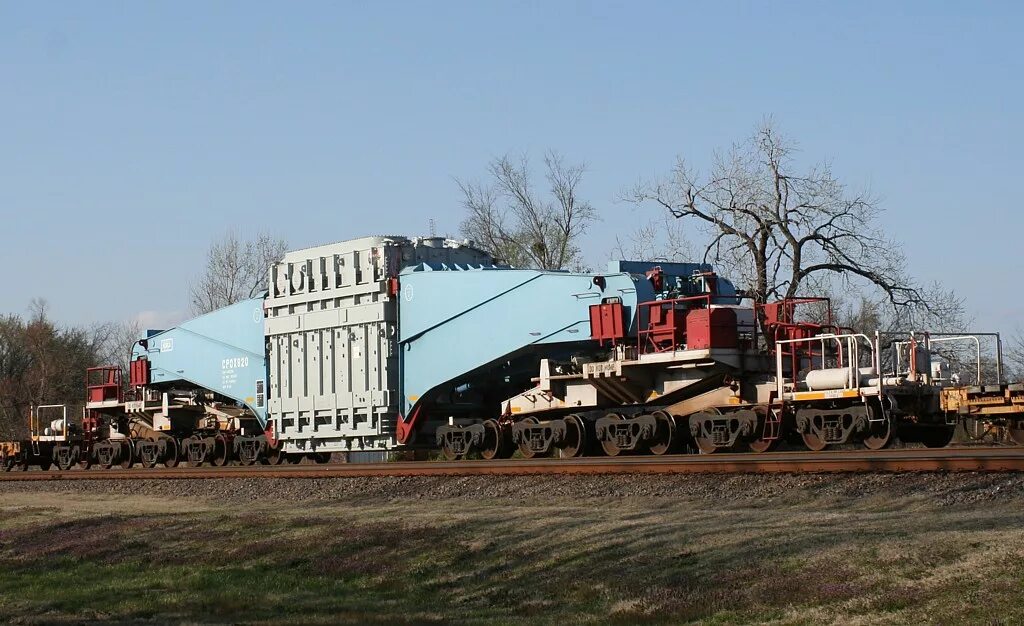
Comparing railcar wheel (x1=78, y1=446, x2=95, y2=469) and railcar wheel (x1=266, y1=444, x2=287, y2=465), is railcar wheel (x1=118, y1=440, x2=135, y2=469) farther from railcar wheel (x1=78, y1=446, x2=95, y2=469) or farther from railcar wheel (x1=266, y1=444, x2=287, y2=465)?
railcar wheel (x1=266, y1=444, x2=287, y2=465)

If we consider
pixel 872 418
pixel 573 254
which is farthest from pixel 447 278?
pixel 573 254

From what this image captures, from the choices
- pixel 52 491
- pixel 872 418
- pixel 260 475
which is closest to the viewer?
pixel 872 418

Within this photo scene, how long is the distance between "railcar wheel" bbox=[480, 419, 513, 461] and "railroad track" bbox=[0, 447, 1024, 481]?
1.96m

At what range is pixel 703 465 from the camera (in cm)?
1827

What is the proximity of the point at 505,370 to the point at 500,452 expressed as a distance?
Result: 5.56 feet

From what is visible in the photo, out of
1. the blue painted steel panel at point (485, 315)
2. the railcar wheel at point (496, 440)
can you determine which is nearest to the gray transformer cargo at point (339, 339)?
the blue painted steel panel at point (485, 315)

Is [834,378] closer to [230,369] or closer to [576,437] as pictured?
[576,437]

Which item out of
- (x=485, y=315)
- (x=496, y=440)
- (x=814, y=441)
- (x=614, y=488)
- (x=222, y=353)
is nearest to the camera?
(x=614, y=488)

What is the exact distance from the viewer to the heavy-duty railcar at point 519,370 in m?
20.6

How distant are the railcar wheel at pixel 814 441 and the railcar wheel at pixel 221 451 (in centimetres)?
Result: 1476

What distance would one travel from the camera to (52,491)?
2639 cm

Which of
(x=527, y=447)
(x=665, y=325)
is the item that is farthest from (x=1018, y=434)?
(x=527, y=447)

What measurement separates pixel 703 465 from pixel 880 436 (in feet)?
11.0

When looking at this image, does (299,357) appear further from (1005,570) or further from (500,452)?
(1005,570)
